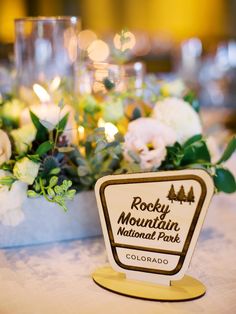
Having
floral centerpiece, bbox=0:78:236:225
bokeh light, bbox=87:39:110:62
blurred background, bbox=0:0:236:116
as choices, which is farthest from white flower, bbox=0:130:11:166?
blurred background, bbox=0:0:236:116

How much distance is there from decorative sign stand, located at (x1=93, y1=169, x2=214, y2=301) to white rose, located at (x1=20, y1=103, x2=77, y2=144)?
273 mm

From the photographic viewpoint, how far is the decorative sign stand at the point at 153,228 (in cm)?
75

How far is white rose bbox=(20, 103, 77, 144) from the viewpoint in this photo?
1.05m

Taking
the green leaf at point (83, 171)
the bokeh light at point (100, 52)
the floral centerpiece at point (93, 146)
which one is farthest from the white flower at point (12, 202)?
the bokeh light at point (100, 52)

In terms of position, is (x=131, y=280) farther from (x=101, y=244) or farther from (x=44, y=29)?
(x=44, y=29)

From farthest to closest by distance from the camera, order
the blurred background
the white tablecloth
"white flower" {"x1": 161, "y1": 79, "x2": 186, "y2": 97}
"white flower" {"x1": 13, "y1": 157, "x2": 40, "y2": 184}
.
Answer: the blurred background, "white flower" {"x1": 161, "y1": 79, "x2": 186, "y2": 97}, "white flower" {"x1": 13, "y1": 157, "x2": 40, "y2": 184}, the white tablecloth

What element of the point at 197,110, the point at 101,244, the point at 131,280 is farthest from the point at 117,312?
the point at 197,110

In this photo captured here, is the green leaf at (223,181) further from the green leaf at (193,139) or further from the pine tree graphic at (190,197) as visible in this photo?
the pine tree graphic at (190,197)

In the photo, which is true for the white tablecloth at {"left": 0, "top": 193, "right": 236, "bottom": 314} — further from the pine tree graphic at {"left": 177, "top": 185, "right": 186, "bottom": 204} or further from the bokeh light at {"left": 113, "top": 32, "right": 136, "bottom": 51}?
the bokeh light at {"left": 113, "top": 32, "right": 136, "bottom": 51}

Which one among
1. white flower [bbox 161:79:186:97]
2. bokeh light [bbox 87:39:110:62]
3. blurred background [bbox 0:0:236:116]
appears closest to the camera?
white flower [bbox 161:79:186:97]

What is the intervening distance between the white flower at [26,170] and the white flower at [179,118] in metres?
0.27

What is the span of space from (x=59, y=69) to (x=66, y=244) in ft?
1.55

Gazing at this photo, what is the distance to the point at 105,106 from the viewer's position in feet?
3.50

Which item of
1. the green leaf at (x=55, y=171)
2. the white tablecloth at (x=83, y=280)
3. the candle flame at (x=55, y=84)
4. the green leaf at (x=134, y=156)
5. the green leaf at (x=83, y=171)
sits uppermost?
the candle flame at (x=55, y=84)
